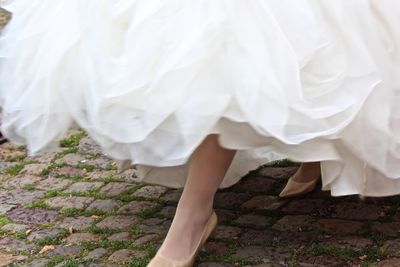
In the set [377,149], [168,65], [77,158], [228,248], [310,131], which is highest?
[168,65]

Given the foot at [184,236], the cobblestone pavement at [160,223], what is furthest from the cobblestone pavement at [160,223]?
the foot at [184,236]

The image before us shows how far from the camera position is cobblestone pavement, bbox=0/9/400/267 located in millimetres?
2672

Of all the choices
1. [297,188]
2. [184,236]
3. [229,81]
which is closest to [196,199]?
[184,236]

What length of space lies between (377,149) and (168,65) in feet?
2.20

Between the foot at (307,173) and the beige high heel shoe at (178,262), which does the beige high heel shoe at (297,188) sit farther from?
the beige high heel shoe at (178,262)

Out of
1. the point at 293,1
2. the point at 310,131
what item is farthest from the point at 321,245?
the point at 293,1

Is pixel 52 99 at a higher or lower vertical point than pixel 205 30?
lower

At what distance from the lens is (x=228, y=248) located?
8.98ft

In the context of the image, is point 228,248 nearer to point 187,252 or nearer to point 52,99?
point 187,252

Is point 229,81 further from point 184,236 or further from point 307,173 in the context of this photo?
point 307,173

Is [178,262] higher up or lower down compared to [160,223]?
higher up

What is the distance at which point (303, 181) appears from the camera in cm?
315

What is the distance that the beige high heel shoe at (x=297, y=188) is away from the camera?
3.15 m

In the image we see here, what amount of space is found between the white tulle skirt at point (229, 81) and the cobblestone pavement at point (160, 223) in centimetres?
32
